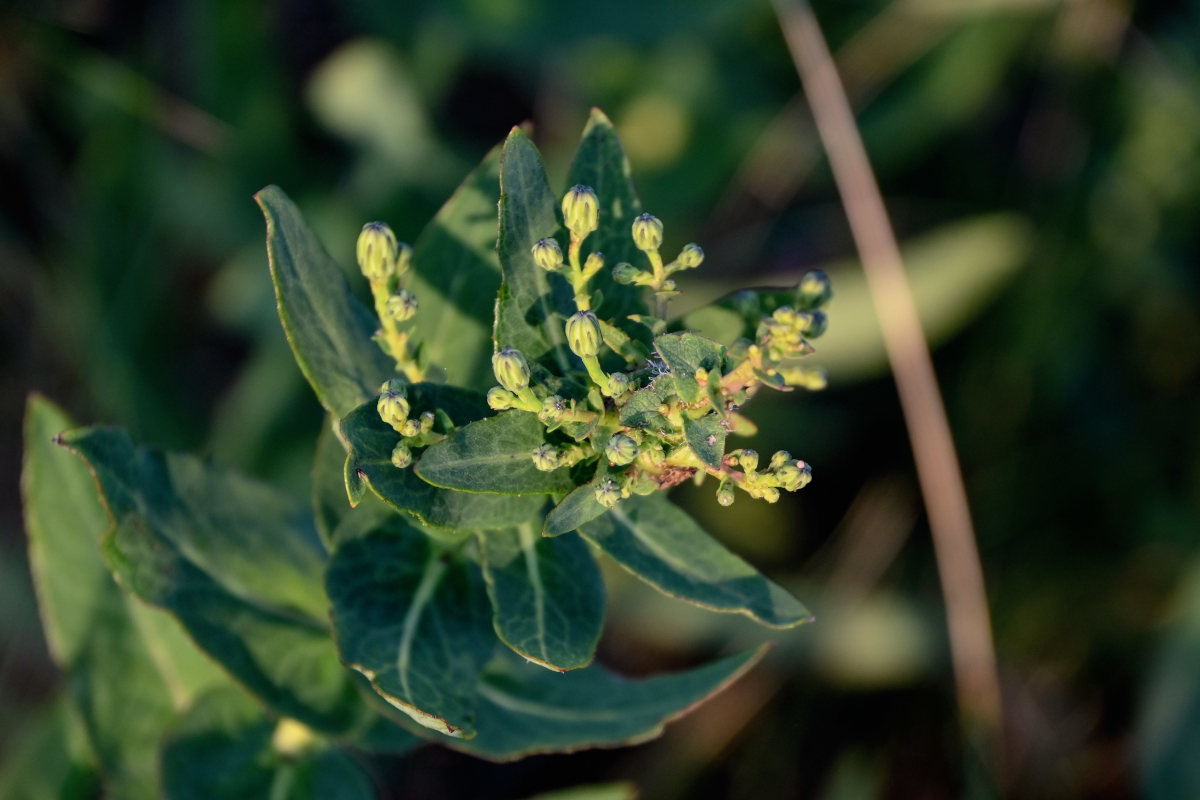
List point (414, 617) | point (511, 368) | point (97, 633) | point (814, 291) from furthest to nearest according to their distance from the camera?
point (97, 633)
point (414, 617)
point (814, 291)
point (511, 368)

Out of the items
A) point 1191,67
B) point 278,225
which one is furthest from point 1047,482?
point 278,225

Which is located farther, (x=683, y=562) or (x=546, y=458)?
(x=683, y=562)

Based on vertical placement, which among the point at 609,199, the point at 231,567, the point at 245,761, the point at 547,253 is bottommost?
the point at 245,761

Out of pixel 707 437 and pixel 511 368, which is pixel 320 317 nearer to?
pixel 511 368

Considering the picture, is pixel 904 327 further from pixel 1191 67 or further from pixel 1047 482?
pixel 1191 67

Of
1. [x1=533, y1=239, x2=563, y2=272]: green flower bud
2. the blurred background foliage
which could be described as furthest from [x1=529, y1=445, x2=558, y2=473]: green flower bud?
the blurred background foliage

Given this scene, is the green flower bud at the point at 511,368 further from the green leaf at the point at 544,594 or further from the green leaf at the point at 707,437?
the green leaf at the point at 544,594

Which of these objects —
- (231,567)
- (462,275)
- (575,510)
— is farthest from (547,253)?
(231,567)

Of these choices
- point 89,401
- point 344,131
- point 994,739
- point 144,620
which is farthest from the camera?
point 344,131
